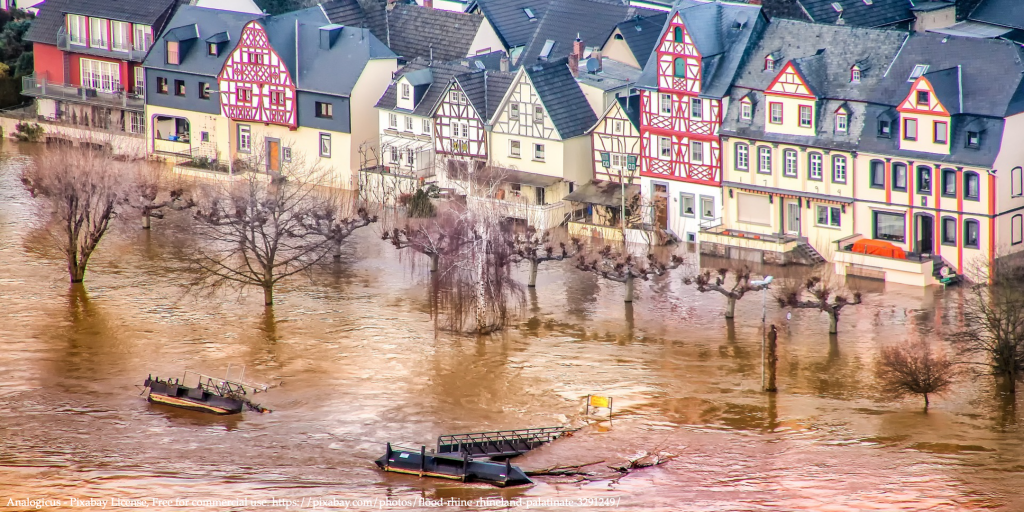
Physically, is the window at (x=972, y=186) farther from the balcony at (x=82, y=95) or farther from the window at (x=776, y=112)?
the balcony at (x=82, y=95)

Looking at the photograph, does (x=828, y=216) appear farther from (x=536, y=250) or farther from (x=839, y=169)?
(x=536, y=250)

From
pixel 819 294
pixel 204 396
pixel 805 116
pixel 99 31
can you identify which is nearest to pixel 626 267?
pixel 819 294

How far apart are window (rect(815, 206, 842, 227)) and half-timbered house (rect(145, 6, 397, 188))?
2966 cm

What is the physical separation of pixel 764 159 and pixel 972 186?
1144cm

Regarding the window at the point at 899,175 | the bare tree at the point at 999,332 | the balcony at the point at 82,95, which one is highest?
the balcony at the point at 82,95

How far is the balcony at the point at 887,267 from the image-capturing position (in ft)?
290

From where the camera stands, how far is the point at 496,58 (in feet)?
363

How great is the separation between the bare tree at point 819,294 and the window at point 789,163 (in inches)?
263

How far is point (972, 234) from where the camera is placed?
291 feet

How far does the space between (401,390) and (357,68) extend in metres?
38.1

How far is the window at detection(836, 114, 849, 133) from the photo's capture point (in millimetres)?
91812

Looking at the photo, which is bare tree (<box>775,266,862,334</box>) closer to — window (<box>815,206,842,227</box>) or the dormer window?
window (<box>815,206,842,227</box>)

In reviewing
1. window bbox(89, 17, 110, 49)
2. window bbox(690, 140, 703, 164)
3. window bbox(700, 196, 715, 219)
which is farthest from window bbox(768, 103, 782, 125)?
window bbox(89, 17, 110, 49)

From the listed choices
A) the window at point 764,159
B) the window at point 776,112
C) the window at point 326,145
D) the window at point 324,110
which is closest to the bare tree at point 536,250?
the window at point 764,159
